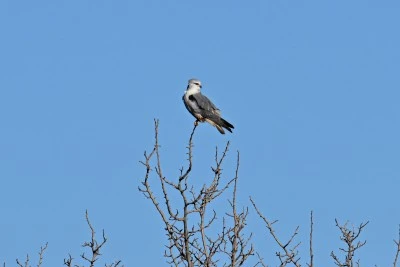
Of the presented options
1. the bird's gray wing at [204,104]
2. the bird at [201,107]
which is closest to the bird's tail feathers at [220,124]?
the bird at [201,107]

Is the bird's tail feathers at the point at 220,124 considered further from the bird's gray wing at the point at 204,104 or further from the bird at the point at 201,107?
the bird's gray wing at the point at 204,104

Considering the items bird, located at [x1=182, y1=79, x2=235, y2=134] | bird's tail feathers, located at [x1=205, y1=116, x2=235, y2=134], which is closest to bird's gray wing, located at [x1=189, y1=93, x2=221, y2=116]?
bird, located at [x1=182, y1=79, x2=235, y2=134]

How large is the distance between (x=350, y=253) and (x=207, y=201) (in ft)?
5.88

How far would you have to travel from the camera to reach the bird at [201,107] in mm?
15055

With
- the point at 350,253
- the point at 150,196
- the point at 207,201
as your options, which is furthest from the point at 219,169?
the point at 350,253

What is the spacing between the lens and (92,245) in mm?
9039

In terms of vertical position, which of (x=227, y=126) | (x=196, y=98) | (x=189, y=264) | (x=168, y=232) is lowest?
(x=189, y=264)

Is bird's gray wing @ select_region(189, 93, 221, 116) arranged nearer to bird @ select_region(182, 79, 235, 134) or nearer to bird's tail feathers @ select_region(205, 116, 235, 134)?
bird @ select_region(182, 79, 235, 134)

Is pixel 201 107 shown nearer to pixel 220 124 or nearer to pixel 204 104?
pixel 204 104

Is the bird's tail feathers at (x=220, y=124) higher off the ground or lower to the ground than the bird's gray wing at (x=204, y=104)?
lower

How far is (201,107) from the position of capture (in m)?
15.6

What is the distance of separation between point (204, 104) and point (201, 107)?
11cm

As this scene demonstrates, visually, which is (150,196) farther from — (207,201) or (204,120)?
(204,120)

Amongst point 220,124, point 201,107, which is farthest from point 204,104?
point 220,124
